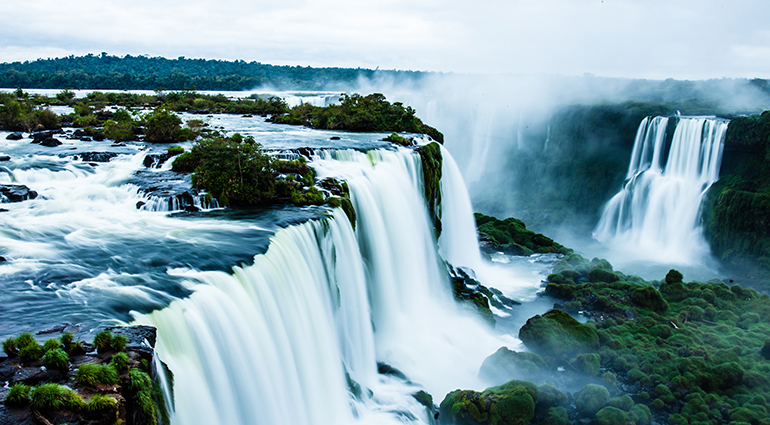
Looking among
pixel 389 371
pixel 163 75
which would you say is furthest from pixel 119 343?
pixel 163 75

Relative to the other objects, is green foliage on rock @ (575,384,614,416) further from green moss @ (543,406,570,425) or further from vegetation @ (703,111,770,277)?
vegetation @ (703,111,770,277)

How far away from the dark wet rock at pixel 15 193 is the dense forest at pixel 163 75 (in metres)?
65.5

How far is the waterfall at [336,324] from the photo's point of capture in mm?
10094

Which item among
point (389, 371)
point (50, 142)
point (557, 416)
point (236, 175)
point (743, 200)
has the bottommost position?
point (389, 371)

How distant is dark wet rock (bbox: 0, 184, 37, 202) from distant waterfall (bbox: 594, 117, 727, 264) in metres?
42.5

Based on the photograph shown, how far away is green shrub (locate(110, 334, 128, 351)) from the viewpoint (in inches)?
325

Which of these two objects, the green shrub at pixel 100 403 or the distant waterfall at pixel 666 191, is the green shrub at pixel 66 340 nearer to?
the green shrub at pixel 100 403

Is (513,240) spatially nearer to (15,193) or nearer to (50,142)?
(50,142)

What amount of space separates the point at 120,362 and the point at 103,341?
3.11 feet

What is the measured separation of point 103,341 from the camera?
8422 mm

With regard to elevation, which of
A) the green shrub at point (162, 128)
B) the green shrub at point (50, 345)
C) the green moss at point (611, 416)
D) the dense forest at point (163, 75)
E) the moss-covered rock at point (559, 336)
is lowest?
the green moss at point (611, 416)

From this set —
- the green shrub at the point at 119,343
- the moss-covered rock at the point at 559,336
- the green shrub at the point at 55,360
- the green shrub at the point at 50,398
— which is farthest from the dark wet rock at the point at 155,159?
the moss-covered rock at the point at 559,336

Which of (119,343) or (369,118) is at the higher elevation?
(369,118)

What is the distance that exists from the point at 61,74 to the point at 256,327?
106 metres
